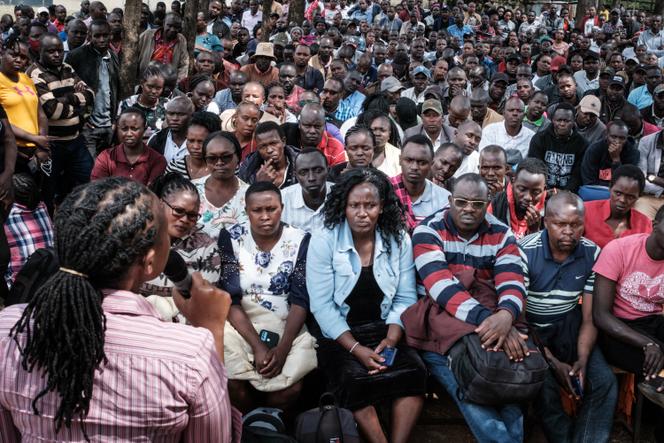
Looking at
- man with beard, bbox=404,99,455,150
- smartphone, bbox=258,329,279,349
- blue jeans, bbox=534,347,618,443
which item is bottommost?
blue jeans, bbox=534,347,618,443

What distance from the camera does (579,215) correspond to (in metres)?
3.71

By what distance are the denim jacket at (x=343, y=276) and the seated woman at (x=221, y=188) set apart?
0.84m

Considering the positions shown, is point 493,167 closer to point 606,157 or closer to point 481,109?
point 606,157

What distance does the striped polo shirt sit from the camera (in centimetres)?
346

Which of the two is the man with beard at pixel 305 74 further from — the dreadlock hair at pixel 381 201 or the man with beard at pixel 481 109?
the dreadlock hair at pixel 381 201

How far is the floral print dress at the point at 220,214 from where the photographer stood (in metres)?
4.29

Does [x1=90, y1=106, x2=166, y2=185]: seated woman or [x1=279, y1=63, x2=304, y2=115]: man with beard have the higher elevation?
[x1=279, y1=63, x2=304, y2=115]: man with beard

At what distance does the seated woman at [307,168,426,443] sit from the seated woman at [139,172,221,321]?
58 centimetres

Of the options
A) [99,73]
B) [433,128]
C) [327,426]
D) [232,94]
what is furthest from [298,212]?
[99,73]

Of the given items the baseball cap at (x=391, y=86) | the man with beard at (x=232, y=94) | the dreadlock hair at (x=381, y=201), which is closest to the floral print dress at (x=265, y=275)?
the dreadlock hair at (x=381, y=201)

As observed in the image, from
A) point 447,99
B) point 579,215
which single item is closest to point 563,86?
point 447,99

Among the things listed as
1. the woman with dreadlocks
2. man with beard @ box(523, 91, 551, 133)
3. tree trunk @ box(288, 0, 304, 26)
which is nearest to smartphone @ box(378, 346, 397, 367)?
the woman with dreadlocks

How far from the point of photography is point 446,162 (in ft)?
17.6

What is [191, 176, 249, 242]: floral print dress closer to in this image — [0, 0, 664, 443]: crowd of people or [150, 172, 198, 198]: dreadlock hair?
[0, 0, 664, 443]: crowd of people
